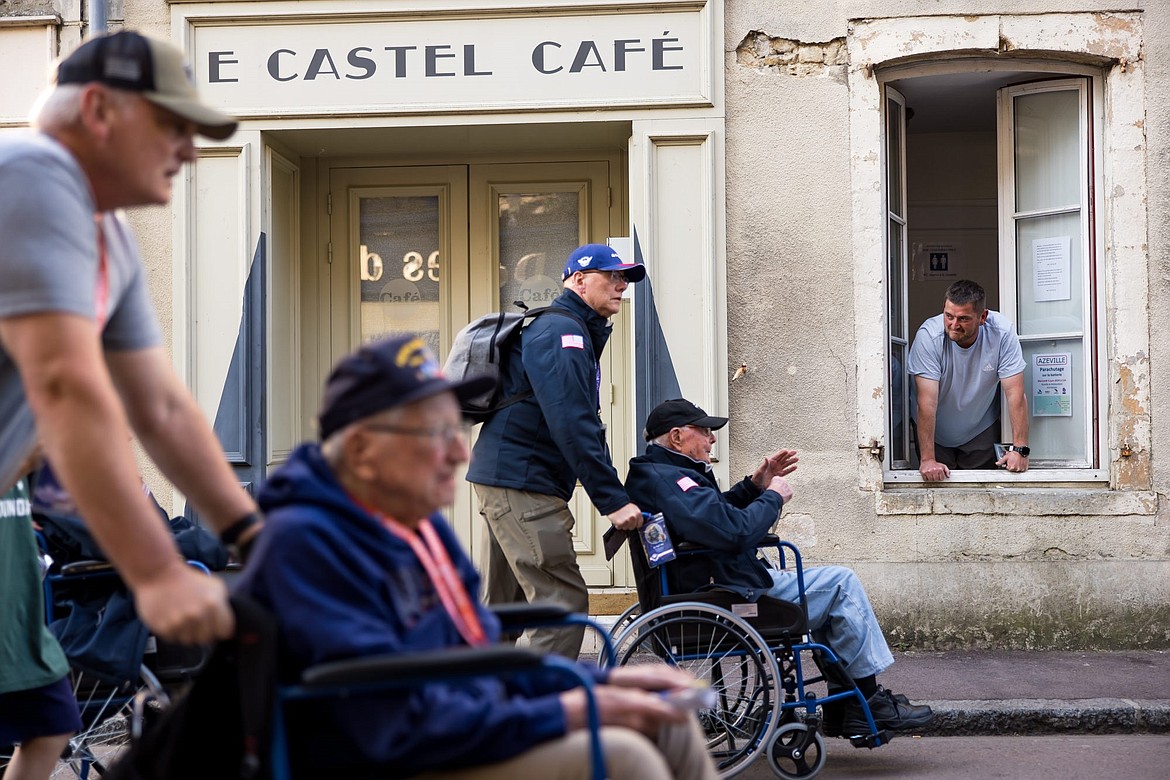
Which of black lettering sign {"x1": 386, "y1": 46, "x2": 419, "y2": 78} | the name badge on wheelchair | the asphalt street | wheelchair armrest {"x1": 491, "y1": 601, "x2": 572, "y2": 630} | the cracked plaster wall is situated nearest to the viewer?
wheelchair armrest {"x1": 491, "y1": 601, "x2": 572, "y2": 630}

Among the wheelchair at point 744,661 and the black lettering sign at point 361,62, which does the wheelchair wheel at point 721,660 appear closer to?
the wheelchair at point 744,661

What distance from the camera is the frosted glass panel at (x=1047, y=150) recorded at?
751 centimetres

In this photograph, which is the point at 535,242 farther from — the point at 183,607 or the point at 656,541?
the point at 183,607

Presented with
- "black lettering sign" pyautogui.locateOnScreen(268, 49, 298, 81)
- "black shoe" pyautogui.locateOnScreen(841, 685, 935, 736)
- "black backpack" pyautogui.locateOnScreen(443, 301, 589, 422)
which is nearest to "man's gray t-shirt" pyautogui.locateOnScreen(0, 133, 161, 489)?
"black backpack" pyautogui.locateOnScreen(443, 301, 589, 422)

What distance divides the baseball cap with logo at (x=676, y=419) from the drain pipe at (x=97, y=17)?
3938 millimetres

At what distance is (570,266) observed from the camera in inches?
217

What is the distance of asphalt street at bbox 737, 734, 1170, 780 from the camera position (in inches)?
198

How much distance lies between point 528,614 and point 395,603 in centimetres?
53

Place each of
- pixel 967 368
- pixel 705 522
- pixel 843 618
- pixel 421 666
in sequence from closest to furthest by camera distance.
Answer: pixel 421 666 → pixel 705 522 → pixel 843 618 → pixel 967 368

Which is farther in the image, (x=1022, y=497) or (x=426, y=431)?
(x=1022, y=497)

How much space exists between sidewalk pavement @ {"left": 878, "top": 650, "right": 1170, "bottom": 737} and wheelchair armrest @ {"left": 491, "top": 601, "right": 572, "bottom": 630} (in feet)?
11.3

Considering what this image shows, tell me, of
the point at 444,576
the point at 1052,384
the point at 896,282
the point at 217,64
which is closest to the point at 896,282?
the point at 896,282

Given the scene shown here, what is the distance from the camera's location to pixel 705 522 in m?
4.96

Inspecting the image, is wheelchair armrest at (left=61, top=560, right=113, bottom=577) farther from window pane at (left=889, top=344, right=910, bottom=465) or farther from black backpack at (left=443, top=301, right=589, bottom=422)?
window pane at (left=889, top=344, right=910, bottom=465)
